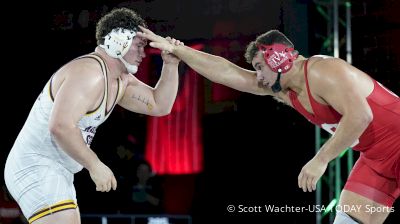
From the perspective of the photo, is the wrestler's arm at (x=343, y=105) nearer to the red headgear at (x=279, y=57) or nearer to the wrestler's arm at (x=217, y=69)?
the red headgear at (x=279, y=57)

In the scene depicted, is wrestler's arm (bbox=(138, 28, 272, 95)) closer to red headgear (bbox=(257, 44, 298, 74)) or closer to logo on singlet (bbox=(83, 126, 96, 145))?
red headgear (bbox=(257, 44, 298, 74))

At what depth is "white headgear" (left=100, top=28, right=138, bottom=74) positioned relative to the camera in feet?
11.5

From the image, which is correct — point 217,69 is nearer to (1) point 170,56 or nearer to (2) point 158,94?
(1) point 170,56

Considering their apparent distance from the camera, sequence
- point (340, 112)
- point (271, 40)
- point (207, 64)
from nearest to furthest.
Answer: point (340, 112)
point (271, 40)
point (207, 64)

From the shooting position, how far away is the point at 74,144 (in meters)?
3.06

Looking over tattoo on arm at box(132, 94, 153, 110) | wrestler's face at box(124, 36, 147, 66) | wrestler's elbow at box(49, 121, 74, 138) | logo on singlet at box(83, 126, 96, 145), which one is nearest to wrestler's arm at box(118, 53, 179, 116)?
tattoo on arm at box(132, 94, 153, 110)

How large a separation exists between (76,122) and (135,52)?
68 centimetres

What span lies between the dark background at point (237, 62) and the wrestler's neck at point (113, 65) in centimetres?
297

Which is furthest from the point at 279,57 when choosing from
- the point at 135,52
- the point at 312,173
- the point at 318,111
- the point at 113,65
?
the point at 113,65

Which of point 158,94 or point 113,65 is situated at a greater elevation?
point 113,65

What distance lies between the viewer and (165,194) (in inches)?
322

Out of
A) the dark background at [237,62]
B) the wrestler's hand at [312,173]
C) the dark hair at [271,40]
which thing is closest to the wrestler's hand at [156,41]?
the dark hair at [271,40]

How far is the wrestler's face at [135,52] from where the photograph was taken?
3.56 metres

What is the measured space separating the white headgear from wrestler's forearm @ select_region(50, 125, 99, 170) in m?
0.61
